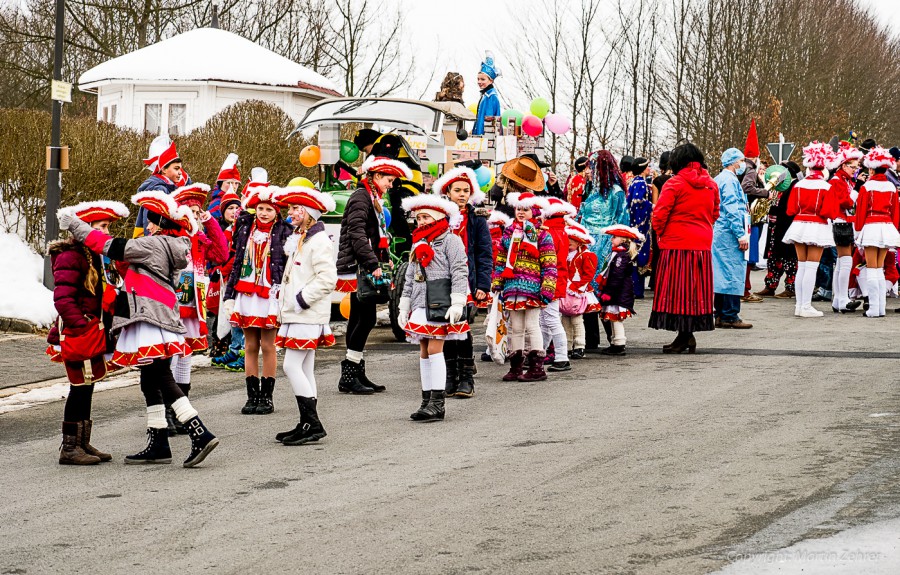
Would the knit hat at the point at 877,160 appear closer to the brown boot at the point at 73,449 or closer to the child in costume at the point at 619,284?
the child in costume at the point at 619,284

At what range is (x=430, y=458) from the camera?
7652 mm

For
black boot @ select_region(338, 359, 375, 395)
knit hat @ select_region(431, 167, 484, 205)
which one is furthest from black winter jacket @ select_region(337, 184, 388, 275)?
A: black boot @ select_region(338, 359, 375, 395)

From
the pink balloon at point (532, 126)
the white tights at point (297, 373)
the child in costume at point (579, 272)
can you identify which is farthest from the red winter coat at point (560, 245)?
the pink balloon at point (532, 126)

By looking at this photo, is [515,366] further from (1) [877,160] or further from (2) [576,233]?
(1) [877,160]

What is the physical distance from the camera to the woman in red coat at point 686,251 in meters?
12.4

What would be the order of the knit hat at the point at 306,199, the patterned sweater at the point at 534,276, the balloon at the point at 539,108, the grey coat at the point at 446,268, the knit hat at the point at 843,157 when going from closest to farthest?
the knit hat at the point at 306,199, the grey coat at the point at 446,268, the patterned sweater at the point at 534,276, the knit hat at the point at 843,157, the balloon at the point at 539,108

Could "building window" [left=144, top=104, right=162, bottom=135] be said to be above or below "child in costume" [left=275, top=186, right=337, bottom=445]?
above

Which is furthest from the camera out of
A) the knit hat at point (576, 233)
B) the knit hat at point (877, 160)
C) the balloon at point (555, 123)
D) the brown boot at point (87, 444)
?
the balloon at point (555, 123)

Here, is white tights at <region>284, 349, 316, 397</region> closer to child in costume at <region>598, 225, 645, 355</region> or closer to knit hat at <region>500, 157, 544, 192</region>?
knit hat at <region>500, 157, 544, 192</region>

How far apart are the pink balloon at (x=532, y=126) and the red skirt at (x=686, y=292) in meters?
4.37

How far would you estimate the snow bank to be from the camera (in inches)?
536

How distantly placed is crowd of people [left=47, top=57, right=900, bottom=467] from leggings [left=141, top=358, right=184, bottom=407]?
13mm

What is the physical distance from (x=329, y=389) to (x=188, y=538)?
4823 millimetres

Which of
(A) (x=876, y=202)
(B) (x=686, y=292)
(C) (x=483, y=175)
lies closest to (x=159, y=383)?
(B) (x=686, y=292)
